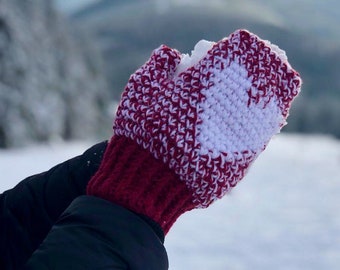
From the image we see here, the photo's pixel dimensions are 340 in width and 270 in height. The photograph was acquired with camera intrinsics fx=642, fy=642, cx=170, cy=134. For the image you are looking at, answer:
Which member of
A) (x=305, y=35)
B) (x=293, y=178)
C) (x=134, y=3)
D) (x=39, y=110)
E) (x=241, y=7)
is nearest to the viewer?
(x=293, y=178)

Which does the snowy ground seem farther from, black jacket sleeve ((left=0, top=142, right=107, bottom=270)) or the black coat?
the black coat

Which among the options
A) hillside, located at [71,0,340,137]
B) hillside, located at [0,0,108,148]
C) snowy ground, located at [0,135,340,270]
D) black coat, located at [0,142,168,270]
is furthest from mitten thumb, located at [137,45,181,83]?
hillside, located at [71,0,340,137]

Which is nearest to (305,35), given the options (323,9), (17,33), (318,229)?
(323,9)

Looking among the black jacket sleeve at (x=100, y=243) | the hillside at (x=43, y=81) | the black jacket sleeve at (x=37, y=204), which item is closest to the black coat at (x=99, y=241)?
the black jacket sleeve at (x=100, y=243)

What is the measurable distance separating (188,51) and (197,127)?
0.99 feet

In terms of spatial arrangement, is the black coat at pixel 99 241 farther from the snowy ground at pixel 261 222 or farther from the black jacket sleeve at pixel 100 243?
the snowy ground at pixel 261 222

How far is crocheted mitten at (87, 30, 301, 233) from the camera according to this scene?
0.79 metres

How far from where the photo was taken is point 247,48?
2.69ft

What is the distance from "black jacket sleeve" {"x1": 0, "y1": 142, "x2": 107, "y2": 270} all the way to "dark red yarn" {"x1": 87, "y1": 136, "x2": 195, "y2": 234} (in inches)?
8.2

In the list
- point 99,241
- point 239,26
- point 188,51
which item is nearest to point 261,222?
point 188,51

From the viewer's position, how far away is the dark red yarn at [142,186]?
78cm

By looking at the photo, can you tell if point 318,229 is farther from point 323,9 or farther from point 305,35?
point 305,35

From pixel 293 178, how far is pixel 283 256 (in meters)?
2.78

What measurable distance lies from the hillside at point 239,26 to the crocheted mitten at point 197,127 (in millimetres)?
10075
